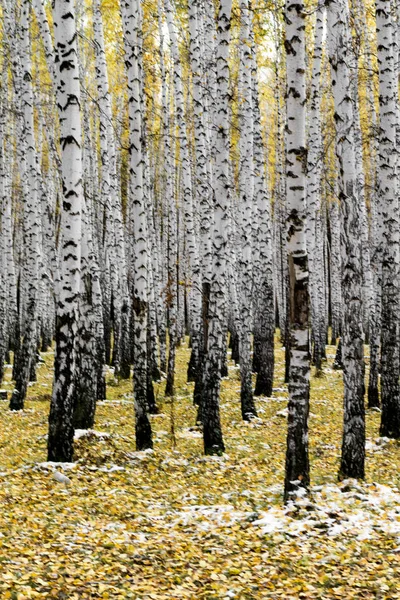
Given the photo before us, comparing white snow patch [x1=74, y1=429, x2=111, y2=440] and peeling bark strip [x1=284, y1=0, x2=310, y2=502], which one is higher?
peeling bark strip [x1=284, y1=0, x2=310, y2=502]

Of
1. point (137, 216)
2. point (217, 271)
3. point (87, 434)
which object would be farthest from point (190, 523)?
point (137, 216)

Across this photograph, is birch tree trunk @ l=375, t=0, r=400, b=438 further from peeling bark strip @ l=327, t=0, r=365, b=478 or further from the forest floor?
peeling bark strip @ l=327, t=0, r=365, b=478

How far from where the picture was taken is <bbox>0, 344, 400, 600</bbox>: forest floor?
17.0 feet

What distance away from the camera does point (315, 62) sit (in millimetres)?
13586

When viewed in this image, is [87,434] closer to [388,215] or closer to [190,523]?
[190,523]

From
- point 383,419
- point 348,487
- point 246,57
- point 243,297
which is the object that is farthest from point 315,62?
point 348,487

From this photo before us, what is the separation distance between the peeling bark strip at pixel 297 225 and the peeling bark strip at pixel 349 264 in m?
1.04

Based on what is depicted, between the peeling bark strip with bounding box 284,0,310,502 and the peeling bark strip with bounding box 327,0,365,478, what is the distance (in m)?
1.04

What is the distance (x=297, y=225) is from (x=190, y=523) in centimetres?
370

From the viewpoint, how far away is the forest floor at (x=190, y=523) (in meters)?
5.17

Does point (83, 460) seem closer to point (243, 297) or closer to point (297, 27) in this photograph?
point (243, 297)

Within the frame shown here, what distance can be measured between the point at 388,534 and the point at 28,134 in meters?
10.1

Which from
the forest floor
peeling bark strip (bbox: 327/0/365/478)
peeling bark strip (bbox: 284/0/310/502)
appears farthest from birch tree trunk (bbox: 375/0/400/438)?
peeling bark strip (bbox: 284/0/310/502)

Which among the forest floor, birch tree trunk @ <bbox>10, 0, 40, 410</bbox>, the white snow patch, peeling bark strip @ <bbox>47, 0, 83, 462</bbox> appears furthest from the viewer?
birch tree trunk @ <bbox>10, 0, 40, 410</bbox>
